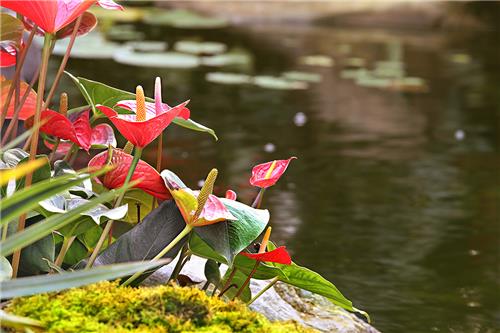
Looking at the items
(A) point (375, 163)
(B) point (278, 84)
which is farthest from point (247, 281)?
(B) point (278, 84)

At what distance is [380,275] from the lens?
2814 mm

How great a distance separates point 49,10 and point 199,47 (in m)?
6.74

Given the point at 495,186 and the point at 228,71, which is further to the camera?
the point at 228,71

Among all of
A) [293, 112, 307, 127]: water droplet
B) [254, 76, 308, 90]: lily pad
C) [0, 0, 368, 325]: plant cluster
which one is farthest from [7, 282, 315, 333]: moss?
[254, 76, 308, 90]: lily pad

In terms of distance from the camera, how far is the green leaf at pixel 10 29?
1.59m

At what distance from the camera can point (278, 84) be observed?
21.0 ft

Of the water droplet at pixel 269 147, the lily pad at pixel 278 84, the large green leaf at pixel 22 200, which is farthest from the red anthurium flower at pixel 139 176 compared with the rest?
the lily pad at pixel 278 84

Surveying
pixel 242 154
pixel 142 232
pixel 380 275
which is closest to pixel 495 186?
pixel 242 154

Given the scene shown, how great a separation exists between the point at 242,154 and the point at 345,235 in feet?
4.28

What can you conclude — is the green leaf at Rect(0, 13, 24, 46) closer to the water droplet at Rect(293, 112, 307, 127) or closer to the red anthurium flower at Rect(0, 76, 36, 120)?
the red anthurium flower at Rect(0, 76, 36, 120)

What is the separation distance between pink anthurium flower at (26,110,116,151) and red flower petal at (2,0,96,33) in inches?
7.1

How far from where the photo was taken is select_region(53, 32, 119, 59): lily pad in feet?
24.1

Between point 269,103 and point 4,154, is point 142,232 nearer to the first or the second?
point 4,154

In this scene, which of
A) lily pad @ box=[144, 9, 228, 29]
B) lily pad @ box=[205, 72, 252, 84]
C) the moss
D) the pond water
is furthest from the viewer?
lily pad @ box=[144, 9, 228, 29]
